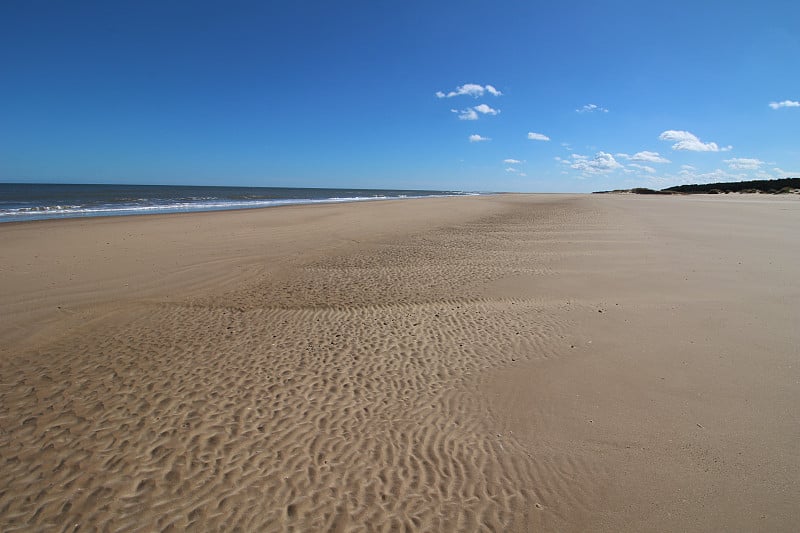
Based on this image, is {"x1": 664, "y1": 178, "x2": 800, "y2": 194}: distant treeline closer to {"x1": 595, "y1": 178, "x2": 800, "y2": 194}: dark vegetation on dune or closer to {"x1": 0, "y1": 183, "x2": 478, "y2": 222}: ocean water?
{"x1": 595, "y1": 178, "x2": 800, "y2": 194}: dark vegetation on dune

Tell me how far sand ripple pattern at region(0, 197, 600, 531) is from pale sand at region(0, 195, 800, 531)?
3 cm

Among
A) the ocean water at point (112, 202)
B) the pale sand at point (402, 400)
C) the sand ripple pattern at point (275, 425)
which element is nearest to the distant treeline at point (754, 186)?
the ocean water at point (112, 202)

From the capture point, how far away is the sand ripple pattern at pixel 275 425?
3523 millimetres

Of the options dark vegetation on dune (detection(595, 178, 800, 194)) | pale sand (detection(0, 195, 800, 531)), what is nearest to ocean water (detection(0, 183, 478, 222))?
pale sand (detection(0, 195, 800, 531))

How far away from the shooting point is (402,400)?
518 cm

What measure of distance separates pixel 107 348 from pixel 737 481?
29.1ft

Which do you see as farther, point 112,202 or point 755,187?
point 755,187

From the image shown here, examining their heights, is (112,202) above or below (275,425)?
above

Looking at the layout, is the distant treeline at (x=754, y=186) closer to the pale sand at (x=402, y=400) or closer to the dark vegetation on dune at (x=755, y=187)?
the dark vegetation on dune at (x=755, y=187)

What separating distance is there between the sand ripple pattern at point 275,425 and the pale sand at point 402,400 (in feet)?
0.09

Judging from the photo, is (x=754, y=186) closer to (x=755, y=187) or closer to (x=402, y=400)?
(x=755, y=187)

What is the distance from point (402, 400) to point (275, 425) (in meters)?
1.66

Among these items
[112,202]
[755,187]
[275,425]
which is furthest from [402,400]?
[755,187]

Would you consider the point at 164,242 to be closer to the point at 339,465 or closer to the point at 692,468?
the point at 339,465
